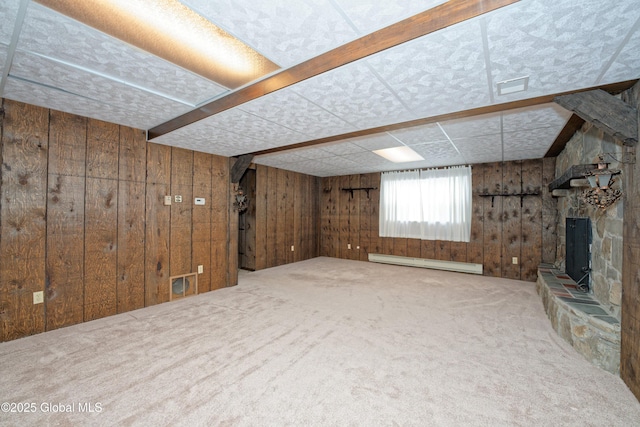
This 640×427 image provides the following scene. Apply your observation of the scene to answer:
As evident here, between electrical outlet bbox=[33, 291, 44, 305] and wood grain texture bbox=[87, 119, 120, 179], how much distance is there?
128 cm

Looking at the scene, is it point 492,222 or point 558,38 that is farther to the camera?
point 492,222

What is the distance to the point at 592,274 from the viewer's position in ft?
8.75

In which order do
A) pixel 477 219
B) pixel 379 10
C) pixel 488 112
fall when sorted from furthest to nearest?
1. pixel 477 219
2. pixel 488 112
3. pixel 379 10

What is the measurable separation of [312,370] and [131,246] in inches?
108

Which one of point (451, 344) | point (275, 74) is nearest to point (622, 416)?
point (451, 344)

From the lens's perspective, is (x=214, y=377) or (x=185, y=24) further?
(x=214, y=377)

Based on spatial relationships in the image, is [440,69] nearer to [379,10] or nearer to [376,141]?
[379,10]

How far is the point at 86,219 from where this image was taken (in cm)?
289

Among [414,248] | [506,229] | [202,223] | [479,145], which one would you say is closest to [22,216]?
[202,223]

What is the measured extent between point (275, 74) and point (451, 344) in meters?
2.80

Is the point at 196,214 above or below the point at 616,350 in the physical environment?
above

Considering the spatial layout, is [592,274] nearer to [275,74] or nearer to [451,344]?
[451,344]

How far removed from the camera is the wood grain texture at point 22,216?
2.41m

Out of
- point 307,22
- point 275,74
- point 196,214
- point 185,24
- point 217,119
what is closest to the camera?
point 307,22
